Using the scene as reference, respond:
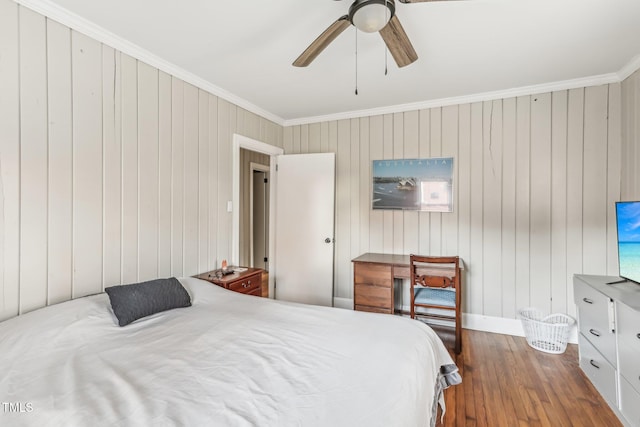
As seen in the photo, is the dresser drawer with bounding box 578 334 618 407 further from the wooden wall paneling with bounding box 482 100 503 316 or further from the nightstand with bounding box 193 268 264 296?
the nightstand with bounding box 193 268 264 296

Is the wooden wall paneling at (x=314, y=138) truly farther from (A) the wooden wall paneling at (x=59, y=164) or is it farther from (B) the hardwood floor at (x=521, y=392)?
(B) the hardwood floor at (x=521, y=392)

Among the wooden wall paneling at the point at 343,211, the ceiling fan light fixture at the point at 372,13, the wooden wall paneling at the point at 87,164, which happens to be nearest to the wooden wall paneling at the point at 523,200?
the wooden wall paneling at the point at 343,211

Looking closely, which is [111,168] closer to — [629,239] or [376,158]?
[376,158]

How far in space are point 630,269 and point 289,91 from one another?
10.2 ft

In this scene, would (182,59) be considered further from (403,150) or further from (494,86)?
(494,86)

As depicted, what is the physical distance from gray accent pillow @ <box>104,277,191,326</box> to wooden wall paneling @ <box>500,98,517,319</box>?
303 centimetres

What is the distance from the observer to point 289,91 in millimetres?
3129

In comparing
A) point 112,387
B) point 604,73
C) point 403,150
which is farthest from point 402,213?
point 112,387

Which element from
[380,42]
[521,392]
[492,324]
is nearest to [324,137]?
[380,42]

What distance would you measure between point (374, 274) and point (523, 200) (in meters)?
1.69

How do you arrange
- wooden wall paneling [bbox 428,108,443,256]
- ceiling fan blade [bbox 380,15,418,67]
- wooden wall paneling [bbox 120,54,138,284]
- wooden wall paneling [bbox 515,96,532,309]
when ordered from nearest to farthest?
ceiling fan blade [bbox 380,15,418,67]
wooden wall paneling [bbox 120,54,138,284]
wooden wall paneling [bbox 515,96,532,309]
wooden wall paneling [bbox 428,108,443,256]

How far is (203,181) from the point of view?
289 cm

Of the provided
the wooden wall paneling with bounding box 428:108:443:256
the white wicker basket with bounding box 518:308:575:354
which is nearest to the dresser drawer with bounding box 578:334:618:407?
the white wicker basket with bounding box 518:308:575:354

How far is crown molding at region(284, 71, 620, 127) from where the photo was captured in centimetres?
277
